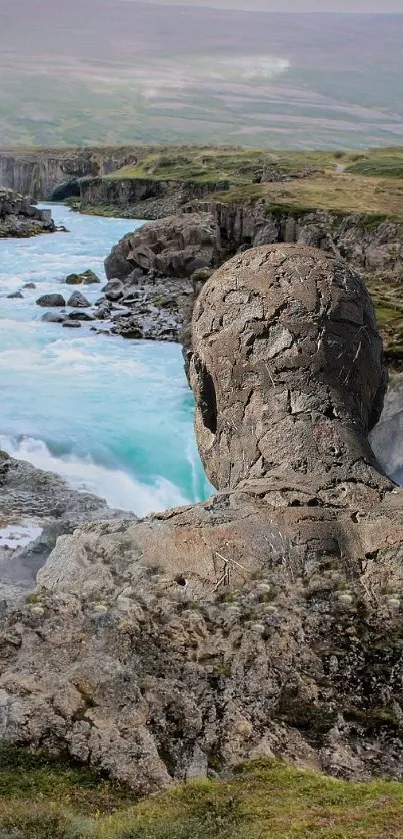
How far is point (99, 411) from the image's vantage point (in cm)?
2445

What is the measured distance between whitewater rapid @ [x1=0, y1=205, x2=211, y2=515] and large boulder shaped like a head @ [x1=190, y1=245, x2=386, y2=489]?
360 inches

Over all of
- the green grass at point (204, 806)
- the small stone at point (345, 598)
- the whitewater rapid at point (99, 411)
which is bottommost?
the whitewater rapid at point (99, 411)

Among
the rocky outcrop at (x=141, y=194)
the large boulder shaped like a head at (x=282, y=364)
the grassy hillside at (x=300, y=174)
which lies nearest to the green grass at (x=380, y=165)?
the grassy hillside at (x=300, y=174)

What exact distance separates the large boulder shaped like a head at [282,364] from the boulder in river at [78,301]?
105 ft

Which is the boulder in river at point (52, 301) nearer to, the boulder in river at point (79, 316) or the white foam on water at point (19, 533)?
the boulder in river at point (79, 316)

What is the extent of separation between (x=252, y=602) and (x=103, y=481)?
44.0ft

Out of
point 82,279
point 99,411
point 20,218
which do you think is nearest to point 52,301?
point 82,279

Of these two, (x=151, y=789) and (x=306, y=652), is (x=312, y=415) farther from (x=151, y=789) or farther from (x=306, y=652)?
(x=151, y=789)

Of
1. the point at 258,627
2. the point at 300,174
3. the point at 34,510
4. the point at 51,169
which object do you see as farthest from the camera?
the point at 51,169

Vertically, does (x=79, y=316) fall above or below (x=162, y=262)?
below

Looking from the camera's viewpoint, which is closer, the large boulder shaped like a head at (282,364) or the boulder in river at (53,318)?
the large boulder shaped like a head at (282,364)

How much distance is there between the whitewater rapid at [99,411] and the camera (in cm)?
1889

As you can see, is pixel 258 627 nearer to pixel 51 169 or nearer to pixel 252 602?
pixel 252 602

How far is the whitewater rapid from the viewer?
18.9 m
